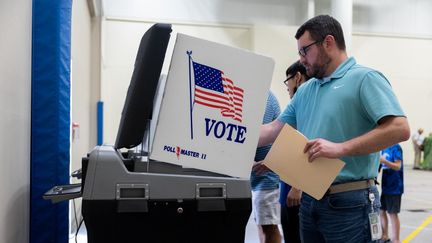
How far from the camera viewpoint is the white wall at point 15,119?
1637 millimetres

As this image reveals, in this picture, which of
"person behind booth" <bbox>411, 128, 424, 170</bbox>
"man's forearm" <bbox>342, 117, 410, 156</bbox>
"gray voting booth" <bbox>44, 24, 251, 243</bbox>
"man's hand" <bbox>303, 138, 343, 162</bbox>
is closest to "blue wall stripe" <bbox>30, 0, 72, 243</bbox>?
"gray voting booth" <bbox>44, 24, 251, 243</bbox>

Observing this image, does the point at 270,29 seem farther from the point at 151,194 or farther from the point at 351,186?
the point at 151,194

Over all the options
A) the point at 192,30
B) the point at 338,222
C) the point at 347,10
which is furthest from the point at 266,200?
the point at 192,30

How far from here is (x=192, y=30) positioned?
404 inches

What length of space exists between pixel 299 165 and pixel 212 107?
0.43 meters

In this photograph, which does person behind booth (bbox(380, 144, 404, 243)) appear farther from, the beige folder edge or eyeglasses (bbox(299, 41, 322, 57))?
the beige folder edge

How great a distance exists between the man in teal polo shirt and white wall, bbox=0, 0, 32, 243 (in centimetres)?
118

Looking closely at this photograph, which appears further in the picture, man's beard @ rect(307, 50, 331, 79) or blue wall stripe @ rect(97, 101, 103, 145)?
blue wall stripe @ rect(97, 101, 103, 145)

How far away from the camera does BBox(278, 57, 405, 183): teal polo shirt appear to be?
147 cm

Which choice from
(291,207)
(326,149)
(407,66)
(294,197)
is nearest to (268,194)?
(291,207)

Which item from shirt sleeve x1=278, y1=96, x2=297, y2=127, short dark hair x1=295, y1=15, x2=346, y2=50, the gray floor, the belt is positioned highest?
short dark hair x1=295, y1=15, x2=346, y2=50

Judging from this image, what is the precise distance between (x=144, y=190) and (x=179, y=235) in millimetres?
183

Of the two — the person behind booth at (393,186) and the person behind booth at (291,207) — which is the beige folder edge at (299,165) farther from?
the person behind booth at (393,186)

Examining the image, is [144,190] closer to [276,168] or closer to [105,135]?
[276,168]
